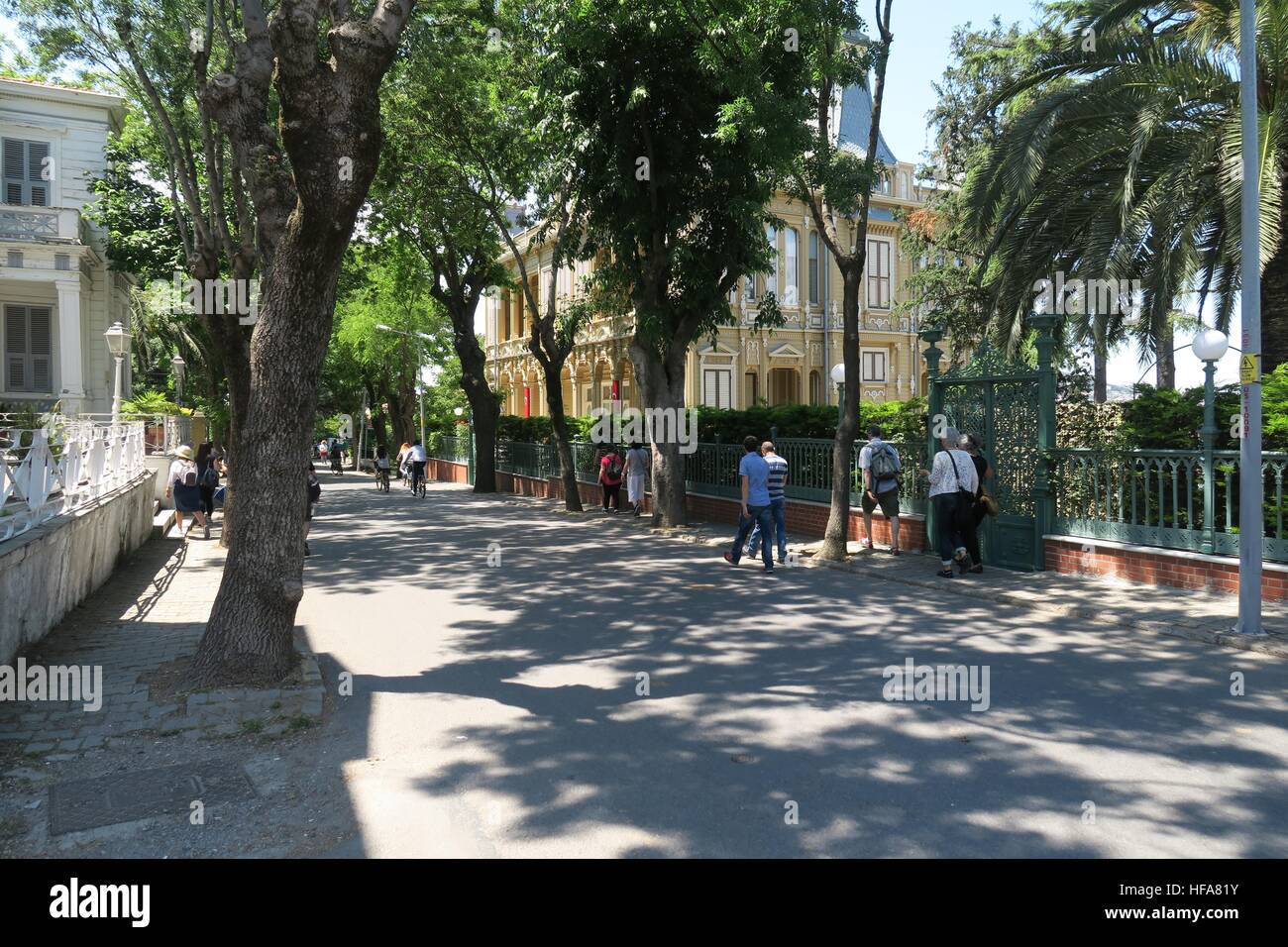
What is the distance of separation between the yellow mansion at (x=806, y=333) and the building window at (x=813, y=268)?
0.12 ft

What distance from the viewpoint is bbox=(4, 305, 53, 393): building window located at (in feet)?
74.6

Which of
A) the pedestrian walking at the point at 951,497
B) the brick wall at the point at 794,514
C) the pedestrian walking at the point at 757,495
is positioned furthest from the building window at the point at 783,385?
the pedestrian walking at the point at 951,497

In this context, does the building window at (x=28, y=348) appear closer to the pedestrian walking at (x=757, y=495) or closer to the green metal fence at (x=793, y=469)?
the green metal fence at (x=793, y=469)

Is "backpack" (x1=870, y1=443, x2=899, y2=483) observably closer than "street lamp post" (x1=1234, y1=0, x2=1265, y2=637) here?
No

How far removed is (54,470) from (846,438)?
32.4 feet

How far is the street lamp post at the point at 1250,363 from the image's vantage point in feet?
26.4

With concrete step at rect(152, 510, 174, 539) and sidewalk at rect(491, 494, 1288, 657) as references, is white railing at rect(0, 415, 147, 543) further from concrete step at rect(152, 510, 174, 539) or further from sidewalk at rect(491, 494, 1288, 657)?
sidewalk at rect(491, 494, 1288, 657)

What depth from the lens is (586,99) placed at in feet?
56.9

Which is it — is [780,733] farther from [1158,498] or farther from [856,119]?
[856,119]

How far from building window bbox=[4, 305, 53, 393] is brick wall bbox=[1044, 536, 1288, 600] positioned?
74.8 feet

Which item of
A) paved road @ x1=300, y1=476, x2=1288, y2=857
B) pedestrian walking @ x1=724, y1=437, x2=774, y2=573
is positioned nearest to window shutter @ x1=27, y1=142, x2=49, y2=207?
paved road @ x1=300, y1=476, x2=1288, y2=857

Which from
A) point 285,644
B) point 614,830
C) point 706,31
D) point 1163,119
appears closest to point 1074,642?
point 614,830

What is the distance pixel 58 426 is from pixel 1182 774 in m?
12.9

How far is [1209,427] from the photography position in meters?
10.1
